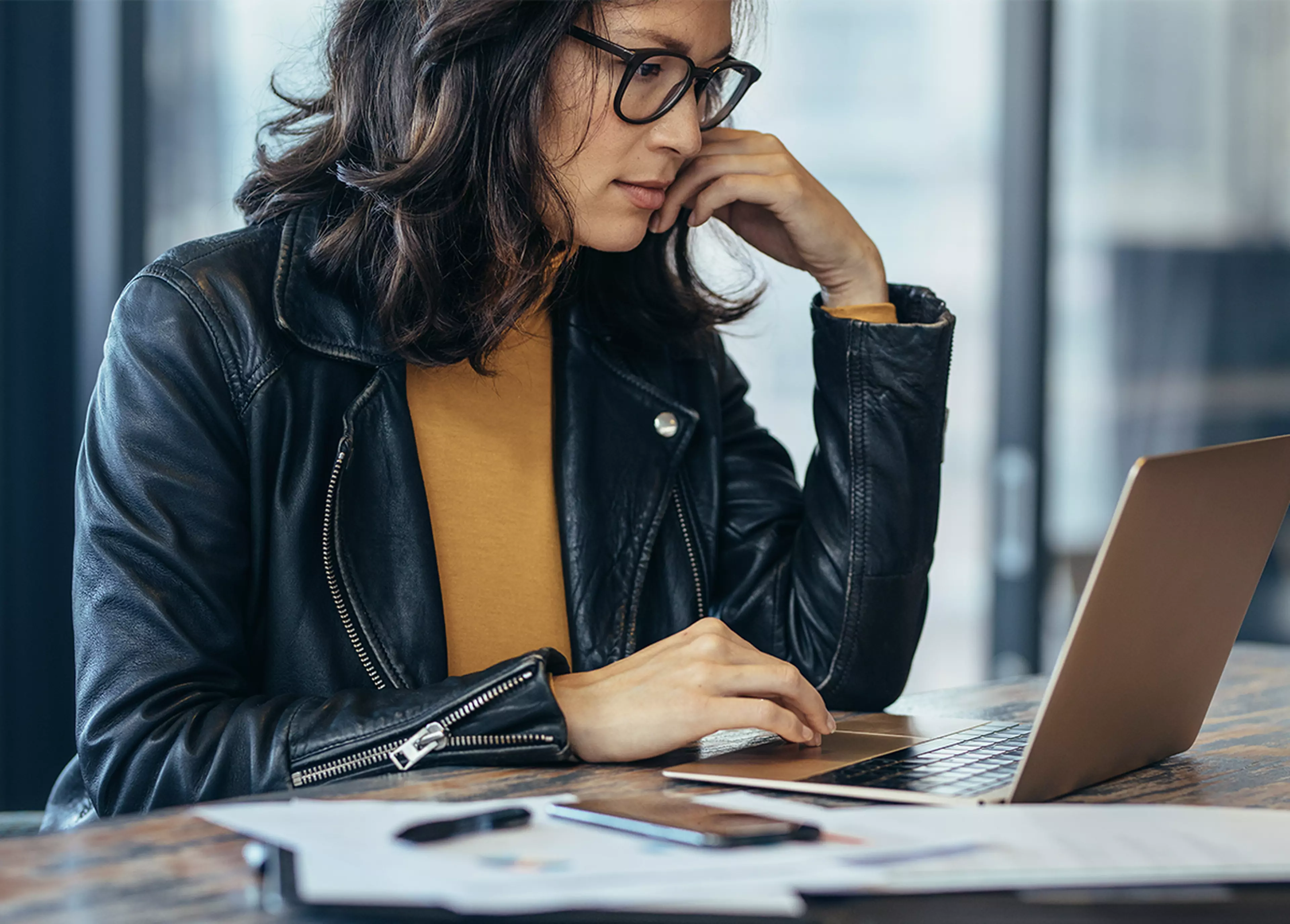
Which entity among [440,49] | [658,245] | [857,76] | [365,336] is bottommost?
[365,336]

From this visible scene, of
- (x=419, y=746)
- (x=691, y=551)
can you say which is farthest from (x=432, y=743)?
(x=691, y=551)

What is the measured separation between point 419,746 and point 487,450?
0.48 m

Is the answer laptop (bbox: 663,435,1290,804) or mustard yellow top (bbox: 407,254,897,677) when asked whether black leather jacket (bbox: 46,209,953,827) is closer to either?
mustard yellow top (bbox: 407,254,897,677)

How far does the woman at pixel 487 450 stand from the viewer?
0.94 meters

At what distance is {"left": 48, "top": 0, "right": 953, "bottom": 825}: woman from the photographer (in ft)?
3.07

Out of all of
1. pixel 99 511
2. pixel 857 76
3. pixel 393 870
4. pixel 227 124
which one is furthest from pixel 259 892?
pixel 857 76

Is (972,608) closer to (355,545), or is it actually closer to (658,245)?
(658,245)

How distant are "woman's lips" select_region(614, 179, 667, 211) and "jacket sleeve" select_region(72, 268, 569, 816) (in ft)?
1.35

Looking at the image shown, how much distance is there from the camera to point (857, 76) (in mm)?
3211

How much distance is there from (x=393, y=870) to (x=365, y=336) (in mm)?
736

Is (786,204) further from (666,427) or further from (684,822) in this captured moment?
(684,822)

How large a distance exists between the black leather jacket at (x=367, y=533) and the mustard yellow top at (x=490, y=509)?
0.09ft

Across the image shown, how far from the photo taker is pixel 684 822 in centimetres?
64

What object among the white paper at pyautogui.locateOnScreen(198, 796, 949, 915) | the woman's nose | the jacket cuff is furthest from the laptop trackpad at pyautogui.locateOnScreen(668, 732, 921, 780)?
the woman's nose
